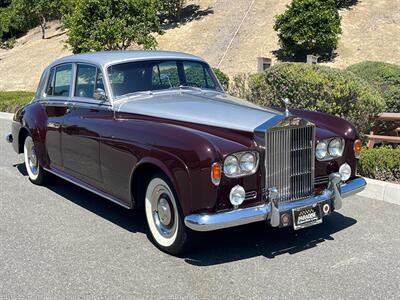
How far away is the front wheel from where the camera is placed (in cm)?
448

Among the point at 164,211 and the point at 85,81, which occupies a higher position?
the point at 85,81

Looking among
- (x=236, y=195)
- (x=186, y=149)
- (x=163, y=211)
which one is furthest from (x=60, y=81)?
(x=236, y=195)

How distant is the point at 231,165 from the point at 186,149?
0.39m

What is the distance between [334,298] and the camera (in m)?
3.82

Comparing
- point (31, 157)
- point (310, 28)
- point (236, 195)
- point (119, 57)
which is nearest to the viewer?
point (236, 195)

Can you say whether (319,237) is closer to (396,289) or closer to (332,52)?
(396,289)

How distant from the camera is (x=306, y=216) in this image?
450 centimetres

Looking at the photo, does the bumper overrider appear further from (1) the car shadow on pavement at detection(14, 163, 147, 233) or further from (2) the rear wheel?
(2) the rear wheel

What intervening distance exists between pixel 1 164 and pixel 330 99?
17.8 ft

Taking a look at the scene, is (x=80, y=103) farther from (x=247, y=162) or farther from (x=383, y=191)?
(x=383, y=191)

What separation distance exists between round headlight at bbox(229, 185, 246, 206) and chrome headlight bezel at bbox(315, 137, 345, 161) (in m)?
1.02

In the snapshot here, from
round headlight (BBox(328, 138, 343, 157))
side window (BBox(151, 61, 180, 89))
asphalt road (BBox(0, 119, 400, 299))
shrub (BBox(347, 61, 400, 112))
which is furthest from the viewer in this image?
shrub (BBox(347, 61, 400, 112))

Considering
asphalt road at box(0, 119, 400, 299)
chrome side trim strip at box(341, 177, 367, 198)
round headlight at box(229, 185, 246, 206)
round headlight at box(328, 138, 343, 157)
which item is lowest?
asphalt road at box(0, 119, 400, 299)

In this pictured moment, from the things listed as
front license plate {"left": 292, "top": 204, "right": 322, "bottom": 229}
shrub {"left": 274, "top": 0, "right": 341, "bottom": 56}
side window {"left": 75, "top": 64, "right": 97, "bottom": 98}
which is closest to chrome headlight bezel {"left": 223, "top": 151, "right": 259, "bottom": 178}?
front license plate {"left": 292, "top": 204, "right": 322, "bottom": 229}
